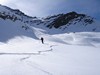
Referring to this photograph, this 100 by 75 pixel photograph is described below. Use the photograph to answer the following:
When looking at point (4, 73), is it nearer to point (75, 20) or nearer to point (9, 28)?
point (9, 28)

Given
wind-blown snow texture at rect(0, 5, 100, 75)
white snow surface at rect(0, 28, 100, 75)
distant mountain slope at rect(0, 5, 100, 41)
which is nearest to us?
white snow surface at rect(0, 28, 100, 75)

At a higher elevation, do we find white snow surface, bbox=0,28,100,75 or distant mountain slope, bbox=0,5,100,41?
distant mountain slope, bbox=0,5,100,41

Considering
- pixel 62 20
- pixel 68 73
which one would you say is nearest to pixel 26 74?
pixel 68 73

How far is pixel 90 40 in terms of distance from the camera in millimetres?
49375

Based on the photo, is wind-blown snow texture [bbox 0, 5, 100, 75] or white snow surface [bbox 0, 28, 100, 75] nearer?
white snow surface [bbox 0, 28, 100, 75]

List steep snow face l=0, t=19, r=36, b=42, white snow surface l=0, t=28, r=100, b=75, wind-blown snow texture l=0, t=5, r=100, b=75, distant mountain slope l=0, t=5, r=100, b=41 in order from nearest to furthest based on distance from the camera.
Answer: white snow surface l=0, t=28, r=100, b=75
wind-blown snow texture l=0, t=5, r=100, b=75
steep snow face l=0, t=19, r=36, b=42
distant mountain slope l=0, t=5, r=100, b=41

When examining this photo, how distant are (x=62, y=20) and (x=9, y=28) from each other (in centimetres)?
7004

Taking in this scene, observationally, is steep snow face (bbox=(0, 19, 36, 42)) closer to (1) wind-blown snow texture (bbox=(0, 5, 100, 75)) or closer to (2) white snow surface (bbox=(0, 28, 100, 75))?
(1) wind-blown snow texture (bbox=(0, 5, 100, 75))

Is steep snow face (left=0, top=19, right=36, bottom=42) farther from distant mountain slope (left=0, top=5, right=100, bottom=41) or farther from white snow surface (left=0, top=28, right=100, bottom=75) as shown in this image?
white snow surface (left=0, top=28, right=100, bottom=75)

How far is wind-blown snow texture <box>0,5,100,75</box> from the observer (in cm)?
1258

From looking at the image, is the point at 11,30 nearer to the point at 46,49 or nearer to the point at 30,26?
the point at 30,26

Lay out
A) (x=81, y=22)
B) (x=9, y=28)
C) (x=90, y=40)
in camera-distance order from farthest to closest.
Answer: (x=81, y=22), (x=9, y=28), (x=90, y=40)

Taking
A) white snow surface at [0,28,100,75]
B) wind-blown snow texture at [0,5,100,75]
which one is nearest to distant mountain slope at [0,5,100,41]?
wind-blown snow texture at [0,5,100,75]

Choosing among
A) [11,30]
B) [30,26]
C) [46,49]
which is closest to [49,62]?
[46,49]
